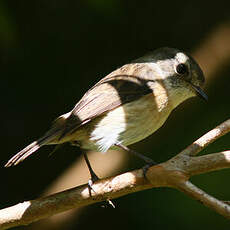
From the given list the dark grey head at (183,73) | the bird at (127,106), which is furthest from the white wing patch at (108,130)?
the dark grey head at (183,73)

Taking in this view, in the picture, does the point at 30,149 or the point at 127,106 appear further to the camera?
the point at 127,106

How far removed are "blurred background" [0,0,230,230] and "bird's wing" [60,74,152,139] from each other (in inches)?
28.7

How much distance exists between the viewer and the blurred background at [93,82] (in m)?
4.12

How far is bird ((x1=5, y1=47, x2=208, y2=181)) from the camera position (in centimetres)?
323

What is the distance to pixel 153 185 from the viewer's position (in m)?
2.46

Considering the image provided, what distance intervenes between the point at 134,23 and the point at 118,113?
76.2 inches

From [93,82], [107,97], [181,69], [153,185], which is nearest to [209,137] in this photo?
[153,185]

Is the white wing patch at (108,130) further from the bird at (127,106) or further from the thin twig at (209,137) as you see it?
the thin twig at (209,137)

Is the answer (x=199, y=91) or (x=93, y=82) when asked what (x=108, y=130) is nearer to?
(x=199, y=91)

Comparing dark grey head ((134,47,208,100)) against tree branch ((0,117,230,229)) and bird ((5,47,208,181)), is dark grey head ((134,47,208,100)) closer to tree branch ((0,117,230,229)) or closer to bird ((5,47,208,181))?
bird ((5,47,208,181))

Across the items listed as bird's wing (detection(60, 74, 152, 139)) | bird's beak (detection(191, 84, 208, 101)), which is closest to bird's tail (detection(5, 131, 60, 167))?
bird's wing (detection(60, 74, 152, 139))

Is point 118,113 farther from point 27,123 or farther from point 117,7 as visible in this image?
point 27,123

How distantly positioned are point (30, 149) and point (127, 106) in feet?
2.47

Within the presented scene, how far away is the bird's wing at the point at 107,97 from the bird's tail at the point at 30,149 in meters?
0.12
